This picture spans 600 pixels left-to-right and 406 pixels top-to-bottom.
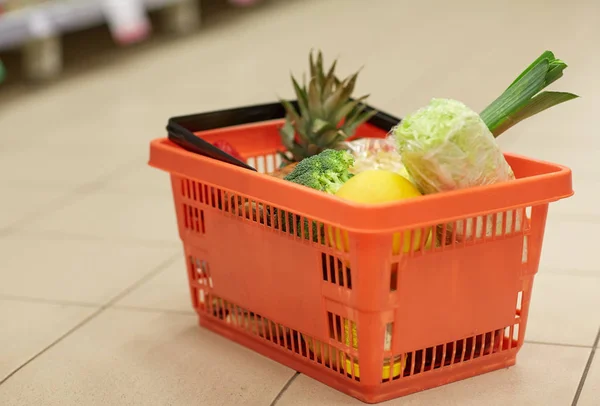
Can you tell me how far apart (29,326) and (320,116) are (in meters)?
0.78

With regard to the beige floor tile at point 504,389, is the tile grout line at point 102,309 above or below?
below

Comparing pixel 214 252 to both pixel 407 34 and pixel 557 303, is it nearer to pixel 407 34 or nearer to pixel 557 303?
pixel 557 303

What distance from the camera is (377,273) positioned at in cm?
121

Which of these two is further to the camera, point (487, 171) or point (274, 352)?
A: point (274, 352)

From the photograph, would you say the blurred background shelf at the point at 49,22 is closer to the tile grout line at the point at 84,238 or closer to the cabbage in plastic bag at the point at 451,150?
the tile grout line at the point at 84,238

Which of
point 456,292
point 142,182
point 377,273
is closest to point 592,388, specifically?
point 456,292

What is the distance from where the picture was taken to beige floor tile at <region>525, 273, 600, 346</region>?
5.07 feet

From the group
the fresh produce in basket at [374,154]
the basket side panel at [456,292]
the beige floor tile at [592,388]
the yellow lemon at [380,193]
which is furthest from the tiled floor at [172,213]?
the fresh produce in basket at [374,154]

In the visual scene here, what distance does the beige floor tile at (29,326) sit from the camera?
5.29 feet

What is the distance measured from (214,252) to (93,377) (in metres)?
0.32

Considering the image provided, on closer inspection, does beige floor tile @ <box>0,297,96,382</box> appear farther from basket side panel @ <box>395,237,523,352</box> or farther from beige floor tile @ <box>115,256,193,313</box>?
basket side panel @ <box>395,237,523,352</box>

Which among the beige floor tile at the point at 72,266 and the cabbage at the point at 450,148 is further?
the beige floor tile at the point at 72,266

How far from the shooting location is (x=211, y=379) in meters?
1.46

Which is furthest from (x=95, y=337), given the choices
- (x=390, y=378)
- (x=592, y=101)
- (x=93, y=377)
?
(x=592, y=101)
